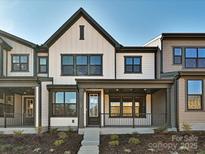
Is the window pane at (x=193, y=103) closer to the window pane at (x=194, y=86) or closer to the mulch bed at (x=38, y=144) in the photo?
the window pane at (x=194, y=86)

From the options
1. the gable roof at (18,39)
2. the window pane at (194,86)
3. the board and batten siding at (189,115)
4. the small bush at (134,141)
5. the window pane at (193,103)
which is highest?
the gable roof at (18,39)

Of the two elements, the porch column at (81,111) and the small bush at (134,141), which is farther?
the porch column at (81,111)

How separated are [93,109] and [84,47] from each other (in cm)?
498

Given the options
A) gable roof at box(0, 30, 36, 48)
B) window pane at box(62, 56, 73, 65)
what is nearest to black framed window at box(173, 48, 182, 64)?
window pane at box(62, 56, 73, 65)

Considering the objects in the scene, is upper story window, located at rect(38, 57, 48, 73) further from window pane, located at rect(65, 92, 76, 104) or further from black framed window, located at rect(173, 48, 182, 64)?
black framed window, located at rect(173, 48, 182, 64)

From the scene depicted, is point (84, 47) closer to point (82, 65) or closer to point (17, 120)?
point (82, 65)

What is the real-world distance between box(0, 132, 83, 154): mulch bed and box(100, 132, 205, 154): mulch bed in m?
1.79

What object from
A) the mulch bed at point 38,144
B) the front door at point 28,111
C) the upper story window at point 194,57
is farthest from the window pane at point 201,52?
the front door at point 28,111

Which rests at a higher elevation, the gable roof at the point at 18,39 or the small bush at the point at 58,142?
the gable roof at the point at 18,39

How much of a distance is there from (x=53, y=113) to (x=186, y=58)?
11.2 metres

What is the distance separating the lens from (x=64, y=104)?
2377 centimetres

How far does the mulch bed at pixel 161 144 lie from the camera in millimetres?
16766

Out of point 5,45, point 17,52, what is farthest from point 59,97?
point 5,45

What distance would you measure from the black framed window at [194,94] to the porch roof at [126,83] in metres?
1.36
